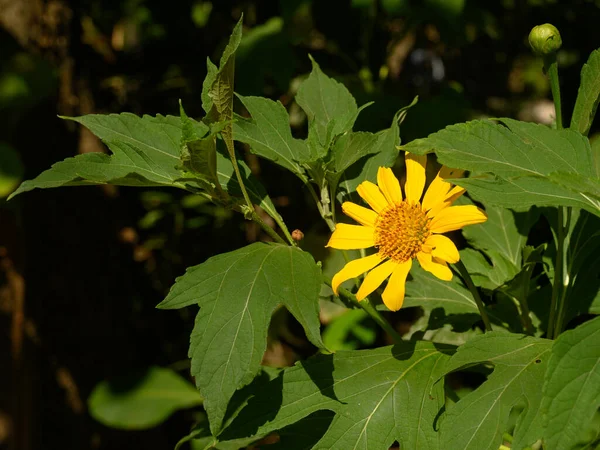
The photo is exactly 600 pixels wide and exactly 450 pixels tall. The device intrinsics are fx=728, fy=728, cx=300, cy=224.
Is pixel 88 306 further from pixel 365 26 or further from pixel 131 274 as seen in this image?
pixel 365 26

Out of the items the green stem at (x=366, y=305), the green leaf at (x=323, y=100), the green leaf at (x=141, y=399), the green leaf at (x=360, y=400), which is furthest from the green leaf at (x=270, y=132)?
the green leaf at (x=141, y=399)

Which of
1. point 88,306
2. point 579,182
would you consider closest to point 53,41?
point 88,306

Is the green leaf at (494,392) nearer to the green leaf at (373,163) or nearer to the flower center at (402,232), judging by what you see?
the flower center at (402,232)

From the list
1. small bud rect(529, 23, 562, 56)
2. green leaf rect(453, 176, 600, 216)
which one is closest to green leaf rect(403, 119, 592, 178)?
green leaf rect(453, 176, 600, 216)

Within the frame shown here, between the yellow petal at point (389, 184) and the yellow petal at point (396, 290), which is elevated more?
the yellow petal at point (389, 184)

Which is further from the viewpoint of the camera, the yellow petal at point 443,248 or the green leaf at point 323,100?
the green leaf at point 323,100

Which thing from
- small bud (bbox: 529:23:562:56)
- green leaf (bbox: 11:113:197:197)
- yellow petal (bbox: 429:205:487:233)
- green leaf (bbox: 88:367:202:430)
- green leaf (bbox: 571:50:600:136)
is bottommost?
green leaf (bbox: 88:367:202:430)

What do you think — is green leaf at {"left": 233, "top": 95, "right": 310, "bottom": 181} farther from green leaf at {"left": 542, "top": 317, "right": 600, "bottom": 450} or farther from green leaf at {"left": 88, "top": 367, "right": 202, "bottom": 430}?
green leaf at {"left": 88, "top": 367, "right": 202, "bottom": 430}
